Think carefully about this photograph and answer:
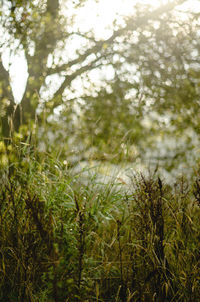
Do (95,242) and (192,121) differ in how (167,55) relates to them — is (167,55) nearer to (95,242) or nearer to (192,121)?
(192,121)

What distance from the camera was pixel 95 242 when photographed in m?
2.58

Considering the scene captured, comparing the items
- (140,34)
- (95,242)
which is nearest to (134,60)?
(140,34)

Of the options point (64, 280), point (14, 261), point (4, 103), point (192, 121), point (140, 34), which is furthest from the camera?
point (140, 34)

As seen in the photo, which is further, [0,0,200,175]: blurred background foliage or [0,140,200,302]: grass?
[0,0,200,175]: blurred background foliage

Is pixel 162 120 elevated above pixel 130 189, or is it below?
above

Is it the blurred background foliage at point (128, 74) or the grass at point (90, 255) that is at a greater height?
the blurred background foliage at point (128, 74)

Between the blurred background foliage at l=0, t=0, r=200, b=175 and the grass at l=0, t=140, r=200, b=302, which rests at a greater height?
the blurred background foliage at l=0, t=0, r=200, b=175

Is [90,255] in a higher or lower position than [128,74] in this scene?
lower

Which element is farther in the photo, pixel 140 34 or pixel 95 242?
pixel 140 34

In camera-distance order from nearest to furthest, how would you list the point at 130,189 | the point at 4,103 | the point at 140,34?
the point at 130,189
the point at 4,103
the point at 140,34

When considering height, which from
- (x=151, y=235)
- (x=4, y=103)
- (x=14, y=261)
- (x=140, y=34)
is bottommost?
(x=14, y=261)

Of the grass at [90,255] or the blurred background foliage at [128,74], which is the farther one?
the blurred background foliage at [128,74]

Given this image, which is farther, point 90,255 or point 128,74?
point 128,74

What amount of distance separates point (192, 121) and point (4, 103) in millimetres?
3429
